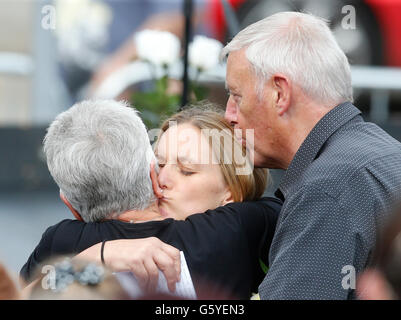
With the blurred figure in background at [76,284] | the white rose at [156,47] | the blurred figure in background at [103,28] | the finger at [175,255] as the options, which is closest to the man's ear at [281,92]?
the finger at [175,255]

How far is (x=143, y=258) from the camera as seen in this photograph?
1.75 m

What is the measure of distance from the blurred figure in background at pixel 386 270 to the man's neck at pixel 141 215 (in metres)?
0.54

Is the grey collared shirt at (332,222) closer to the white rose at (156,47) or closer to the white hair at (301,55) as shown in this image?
the white hair at (301,55)

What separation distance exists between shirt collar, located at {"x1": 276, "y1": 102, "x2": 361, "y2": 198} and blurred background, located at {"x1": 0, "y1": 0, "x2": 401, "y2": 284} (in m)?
3.32

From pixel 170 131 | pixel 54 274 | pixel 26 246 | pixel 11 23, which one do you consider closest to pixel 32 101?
pixel 11 23

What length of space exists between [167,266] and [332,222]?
1.29ft

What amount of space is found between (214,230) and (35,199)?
4865 millimetres

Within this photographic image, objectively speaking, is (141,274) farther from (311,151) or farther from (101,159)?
(311,151)

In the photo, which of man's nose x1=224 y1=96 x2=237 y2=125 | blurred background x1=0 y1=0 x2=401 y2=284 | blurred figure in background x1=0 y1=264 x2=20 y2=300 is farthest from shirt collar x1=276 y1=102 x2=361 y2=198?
blurred background x1=0 y1=0 x2=401 y2=284

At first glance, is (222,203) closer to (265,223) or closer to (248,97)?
(265,223)

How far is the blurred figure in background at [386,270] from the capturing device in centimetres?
153

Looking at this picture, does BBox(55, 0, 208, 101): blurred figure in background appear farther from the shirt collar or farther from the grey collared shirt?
the grey collared shirt
